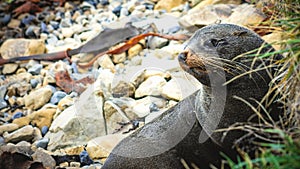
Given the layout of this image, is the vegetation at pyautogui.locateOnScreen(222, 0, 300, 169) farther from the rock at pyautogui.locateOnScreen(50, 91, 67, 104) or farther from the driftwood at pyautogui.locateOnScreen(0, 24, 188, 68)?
the driftwood at pyautogui.locateOnScreen(0, 24, 188, 68)

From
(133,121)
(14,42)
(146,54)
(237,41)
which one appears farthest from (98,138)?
(14,42)

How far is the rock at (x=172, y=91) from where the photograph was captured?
484 centimetres

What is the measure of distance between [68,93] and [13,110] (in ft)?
1.85

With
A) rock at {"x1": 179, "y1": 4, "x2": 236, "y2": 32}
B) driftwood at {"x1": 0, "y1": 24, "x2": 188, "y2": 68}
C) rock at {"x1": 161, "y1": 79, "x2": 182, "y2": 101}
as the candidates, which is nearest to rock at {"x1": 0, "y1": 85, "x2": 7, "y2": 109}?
driftwood at {"x1": 0, "y1": 24, "x2": 188, "y2": 68}

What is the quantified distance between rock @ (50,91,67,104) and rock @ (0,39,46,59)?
4.22 ft

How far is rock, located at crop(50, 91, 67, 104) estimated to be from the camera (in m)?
5.62

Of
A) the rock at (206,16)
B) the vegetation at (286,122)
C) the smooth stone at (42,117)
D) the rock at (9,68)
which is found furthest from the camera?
the rock at (9,68)

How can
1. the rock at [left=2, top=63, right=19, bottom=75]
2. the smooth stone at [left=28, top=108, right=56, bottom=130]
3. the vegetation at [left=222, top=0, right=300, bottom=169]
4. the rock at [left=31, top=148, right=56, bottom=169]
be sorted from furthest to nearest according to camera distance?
1. the rock at [left=2, top=63, right=19, bottom=75]
2. the smooth stone at [left=28, top=108, right=56, bottom=130]
3. the rock at [left=31, top=148, right=56, bottom=169]
4. the vegetation at [left=222, top=0, right=300, bottom=169]

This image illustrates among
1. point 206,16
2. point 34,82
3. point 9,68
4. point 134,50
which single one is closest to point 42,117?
point 34,82

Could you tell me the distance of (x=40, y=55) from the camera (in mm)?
6672

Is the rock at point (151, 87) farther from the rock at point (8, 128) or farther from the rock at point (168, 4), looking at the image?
the rock at point (168, 4)

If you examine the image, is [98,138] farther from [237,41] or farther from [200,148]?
[237,41]

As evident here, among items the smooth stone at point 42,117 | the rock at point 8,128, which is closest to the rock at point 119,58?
the smooth stone at point 42,117

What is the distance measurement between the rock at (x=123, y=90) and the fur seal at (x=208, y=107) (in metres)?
1.60
